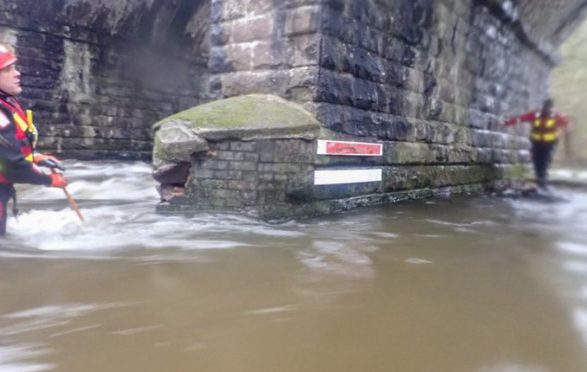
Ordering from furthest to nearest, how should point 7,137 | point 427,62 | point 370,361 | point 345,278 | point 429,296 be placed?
point 427,62, point 7,137, point 345,278, point 429,296, point 370,361

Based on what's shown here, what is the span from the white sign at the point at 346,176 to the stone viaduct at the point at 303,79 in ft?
0.18

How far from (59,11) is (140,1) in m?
1.59

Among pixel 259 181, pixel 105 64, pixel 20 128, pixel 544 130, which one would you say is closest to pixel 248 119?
pixel 259 181

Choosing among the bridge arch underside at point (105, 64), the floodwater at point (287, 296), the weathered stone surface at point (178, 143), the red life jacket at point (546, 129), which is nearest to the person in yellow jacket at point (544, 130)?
the red life jacket at point (546, 129)

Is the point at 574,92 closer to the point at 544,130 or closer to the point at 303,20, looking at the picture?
the point at 544,130

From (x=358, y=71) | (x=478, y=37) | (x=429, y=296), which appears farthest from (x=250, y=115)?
(x=478, y=37)

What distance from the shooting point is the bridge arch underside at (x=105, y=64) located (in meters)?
8.61

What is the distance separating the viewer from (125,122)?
10.3 metres

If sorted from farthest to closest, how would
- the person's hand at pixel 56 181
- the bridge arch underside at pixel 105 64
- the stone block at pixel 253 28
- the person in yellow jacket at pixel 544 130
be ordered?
the bridge arch underside at pixel 105 64, the person in yellow jacket at pixel 544 130, the stone block at pixel 253 28, the person's hand at pixel 56 181

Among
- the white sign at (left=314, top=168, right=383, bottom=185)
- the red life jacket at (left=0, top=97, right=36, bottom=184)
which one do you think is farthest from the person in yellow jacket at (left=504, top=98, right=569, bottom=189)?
the red life jacket at (left=0, top=97, right=36, bottom=184)

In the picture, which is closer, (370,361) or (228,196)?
(370,361)

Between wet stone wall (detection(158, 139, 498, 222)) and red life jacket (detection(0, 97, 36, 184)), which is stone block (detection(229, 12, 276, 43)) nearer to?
wet stone wall (detection(158, 139, 498, 222))

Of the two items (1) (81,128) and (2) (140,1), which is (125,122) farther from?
(2) (140,1)

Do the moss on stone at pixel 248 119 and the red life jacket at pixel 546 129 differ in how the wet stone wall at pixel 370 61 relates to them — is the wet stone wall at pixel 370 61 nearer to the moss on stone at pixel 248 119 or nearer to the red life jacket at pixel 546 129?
the moss on stone at pixel 248 119
